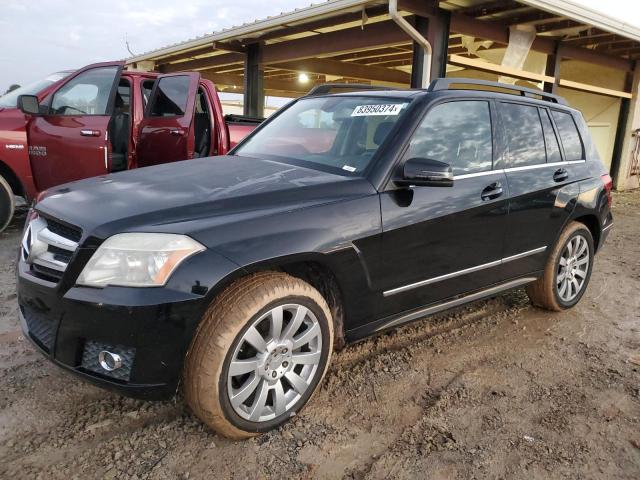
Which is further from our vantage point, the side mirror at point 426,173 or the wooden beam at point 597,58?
the wooden beam at point 597,58

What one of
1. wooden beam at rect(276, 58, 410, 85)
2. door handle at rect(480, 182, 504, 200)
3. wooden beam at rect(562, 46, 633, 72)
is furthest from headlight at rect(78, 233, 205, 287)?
wooden beam at rect(276, 58, 410, 85)

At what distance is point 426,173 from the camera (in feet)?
8.70

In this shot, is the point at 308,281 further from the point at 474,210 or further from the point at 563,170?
the point at 563,170

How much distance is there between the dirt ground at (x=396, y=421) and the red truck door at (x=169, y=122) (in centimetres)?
264

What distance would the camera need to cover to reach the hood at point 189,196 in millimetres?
2191

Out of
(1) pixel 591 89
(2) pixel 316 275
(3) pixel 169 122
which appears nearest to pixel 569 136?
(2) pixel 316 275

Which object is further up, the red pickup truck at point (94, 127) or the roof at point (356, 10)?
the roof at point (356, 10)

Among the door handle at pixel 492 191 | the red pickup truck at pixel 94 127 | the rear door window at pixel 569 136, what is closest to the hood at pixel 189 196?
the door handle at pixel 492 191

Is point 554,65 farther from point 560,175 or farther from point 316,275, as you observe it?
point 316,275

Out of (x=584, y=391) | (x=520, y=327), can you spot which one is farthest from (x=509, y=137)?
(x=584, y=391)

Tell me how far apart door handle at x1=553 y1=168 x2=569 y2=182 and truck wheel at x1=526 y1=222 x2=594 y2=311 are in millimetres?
422

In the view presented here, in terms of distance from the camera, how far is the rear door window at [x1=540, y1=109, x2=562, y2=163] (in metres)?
3.81

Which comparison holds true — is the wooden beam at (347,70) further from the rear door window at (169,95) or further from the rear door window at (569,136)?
the rear door window at (569,136)

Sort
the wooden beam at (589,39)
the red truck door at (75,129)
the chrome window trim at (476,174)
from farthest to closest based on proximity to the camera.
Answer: the wooden beam at (589,39) < the red truck door at (75,129) < the chrome window trim at (476,174)
